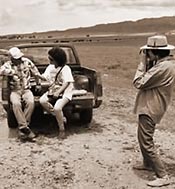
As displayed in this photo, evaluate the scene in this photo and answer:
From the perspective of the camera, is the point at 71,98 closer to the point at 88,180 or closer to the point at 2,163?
the point at 2,163

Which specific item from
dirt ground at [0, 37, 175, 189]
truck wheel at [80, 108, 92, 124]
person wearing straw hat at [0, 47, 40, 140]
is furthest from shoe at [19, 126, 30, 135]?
truck wheel at [80, 108, 92, 124]

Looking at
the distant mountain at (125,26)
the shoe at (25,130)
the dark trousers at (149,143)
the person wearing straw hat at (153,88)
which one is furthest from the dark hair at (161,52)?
the distant mountain at (125,26)

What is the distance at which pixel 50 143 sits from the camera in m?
8.18

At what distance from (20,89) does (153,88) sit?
124 inches

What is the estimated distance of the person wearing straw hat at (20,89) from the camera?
27.5 ft

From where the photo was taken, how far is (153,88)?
6.17 m

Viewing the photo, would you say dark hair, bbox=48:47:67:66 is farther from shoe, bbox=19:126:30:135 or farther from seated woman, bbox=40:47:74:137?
shoe, bbox=19:126:30:135

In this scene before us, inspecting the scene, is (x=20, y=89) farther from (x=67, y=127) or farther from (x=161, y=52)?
(x=161, y=52)

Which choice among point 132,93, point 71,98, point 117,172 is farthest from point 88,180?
point 132,93

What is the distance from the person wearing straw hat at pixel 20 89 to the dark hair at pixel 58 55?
0.54 meters

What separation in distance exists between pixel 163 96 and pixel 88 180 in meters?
1.38

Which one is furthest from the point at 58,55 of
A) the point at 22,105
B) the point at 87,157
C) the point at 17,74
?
the point at 87,157

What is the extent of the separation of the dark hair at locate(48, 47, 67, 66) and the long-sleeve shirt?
256 centimetres

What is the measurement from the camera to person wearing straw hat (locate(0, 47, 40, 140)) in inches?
330
